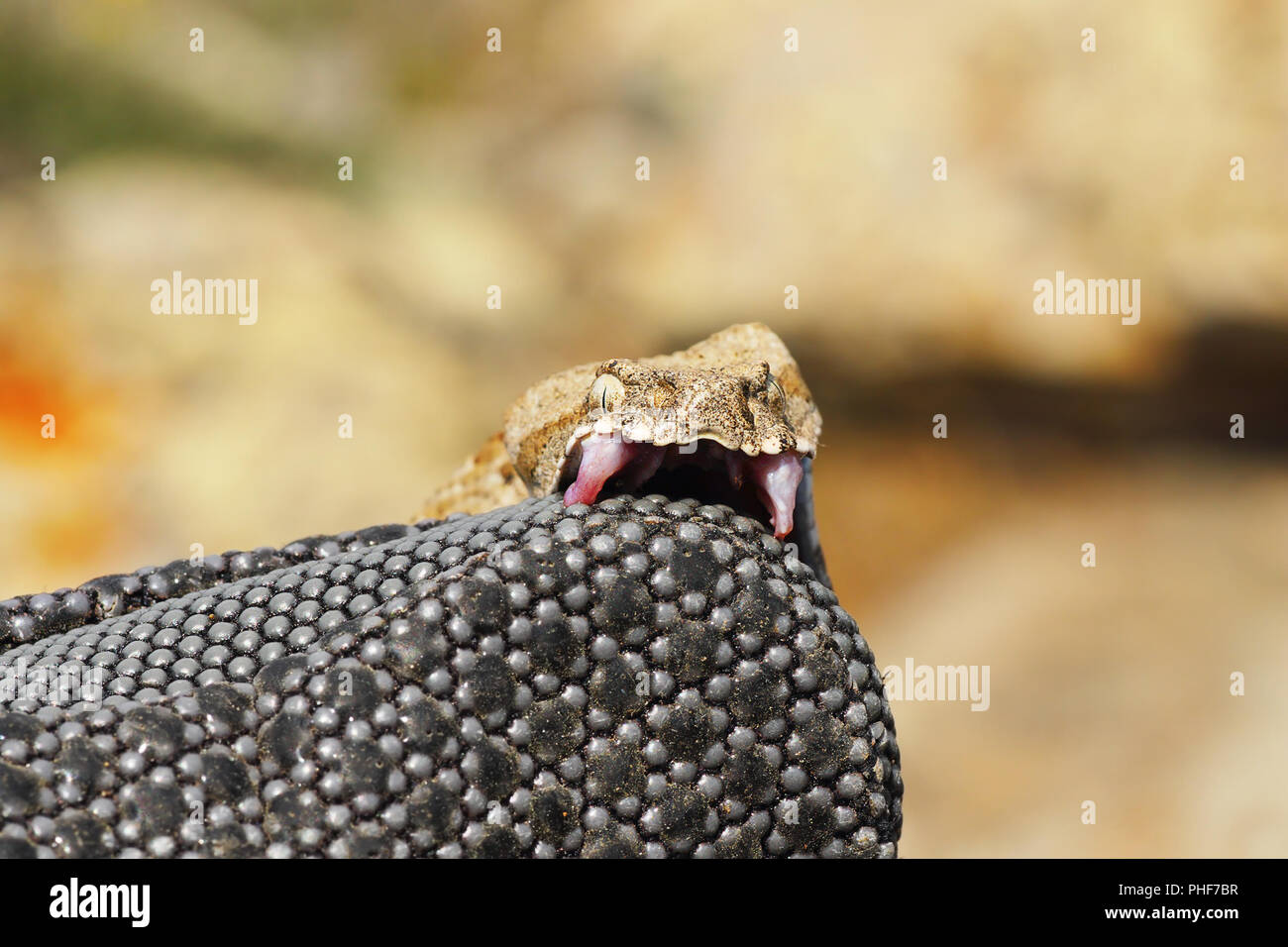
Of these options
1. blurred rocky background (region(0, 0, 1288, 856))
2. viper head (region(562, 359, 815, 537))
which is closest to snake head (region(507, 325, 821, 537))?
viper head (region(562, 359, 815, 537))

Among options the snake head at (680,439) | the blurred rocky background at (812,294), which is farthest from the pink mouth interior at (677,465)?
the blurred rocky background at (812,294)

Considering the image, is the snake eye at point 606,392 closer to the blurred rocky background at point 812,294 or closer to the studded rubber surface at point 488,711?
the studded rubber surface at point 488,711

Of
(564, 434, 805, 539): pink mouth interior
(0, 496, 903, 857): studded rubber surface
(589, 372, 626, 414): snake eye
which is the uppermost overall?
(589, 372, 626, 414): snake eye

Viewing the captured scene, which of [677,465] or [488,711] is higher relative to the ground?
[677,465]

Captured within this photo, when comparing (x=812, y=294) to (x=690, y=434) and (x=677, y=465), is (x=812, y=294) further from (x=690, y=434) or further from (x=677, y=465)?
(x=690, y=434)

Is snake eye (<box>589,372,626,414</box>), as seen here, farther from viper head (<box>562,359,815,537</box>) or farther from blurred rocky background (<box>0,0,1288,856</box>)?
blurred rocky background (<box>0,0,1288,856</box>)

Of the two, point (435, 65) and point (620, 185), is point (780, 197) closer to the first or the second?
point (620, 185)

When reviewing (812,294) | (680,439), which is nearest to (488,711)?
(680,439)
